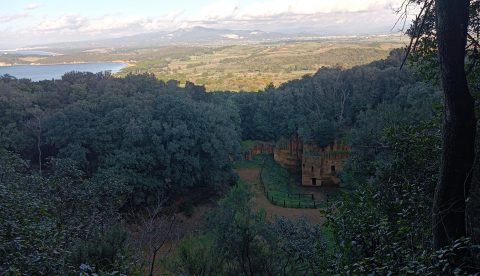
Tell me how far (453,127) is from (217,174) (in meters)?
18.7

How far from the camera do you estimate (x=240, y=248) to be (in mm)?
9258

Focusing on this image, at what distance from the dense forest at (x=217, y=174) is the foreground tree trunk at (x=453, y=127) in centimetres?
7

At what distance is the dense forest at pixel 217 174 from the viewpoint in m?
4.68

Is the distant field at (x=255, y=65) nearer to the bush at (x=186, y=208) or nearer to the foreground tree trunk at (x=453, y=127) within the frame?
the bush at (x=186, y=208)

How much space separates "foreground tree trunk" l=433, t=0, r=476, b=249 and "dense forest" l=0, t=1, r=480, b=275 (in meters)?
0.07

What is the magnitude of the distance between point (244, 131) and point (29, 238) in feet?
101

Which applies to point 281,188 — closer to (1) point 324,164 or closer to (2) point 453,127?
(1) point 324,164

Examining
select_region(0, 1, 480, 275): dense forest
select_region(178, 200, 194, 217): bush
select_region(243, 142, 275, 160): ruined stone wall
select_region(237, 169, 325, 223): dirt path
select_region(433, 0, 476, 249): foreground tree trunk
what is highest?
select_region(433, 0, 476, 249): foreground tree trunk

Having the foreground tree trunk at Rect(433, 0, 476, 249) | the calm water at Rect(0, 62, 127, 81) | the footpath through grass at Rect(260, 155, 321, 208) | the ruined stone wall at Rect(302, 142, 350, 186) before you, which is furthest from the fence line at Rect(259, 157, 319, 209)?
the calm water at Rect(0, 62, 127, 81)

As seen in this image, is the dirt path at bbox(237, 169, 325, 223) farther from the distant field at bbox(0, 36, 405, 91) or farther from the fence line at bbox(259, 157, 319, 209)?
the distant field at bbox(0, 36, 405, 91)

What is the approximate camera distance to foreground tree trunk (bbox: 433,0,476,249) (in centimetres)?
342

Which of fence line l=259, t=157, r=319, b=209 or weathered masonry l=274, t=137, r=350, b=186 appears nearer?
fence line l=259, t=157, r=319, b=209

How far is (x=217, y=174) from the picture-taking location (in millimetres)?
21906

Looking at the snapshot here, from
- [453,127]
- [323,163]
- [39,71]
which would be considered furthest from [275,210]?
[39,71]
